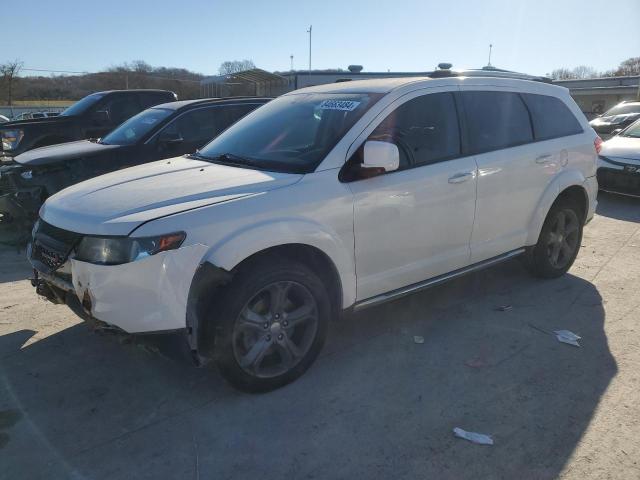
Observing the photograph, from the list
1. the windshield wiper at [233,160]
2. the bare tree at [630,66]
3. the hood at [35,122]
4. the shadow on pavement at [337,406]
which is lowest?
the shadow on pavement at [337,406]

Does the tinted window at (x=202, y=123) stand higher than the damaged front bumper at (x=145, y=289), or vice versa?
the tinted window at (x=202, y=123)

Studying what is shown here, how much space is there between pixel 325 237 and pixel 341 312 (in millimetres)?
588

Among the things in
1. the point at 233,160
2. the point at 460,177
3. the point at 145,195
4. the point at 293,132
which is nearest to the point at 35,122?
the point at 233,160

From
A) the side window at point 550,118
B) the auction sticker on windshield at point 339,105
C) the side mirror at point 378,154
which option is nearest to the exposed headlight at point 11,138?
the auction sticker on windshield at point 339,105

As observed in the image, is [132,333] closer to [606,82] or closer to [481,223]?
[481,223]

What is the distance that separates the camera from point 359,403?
3.15m

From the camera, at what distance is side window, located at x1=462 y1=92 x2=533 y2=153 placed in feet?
13.8

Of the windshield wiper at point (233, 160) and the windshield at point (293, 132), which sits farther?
the windshield wiper at point (233, 160)

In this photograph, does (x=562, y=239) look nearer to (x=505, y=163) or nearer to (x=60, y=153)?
(x=505, y=163)

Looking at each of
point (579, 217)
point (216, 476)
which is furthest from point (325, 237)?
point (579, 217)

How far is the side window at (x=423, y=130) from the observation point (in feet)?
12.2

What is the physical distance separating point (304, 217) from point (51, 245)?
5.15ft

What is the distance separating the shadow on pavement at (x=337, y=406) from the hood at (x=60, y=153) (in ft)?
9.81

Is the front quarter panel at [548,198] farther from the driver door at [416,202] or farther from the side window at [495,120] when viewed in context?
the driver door at [416,202]
